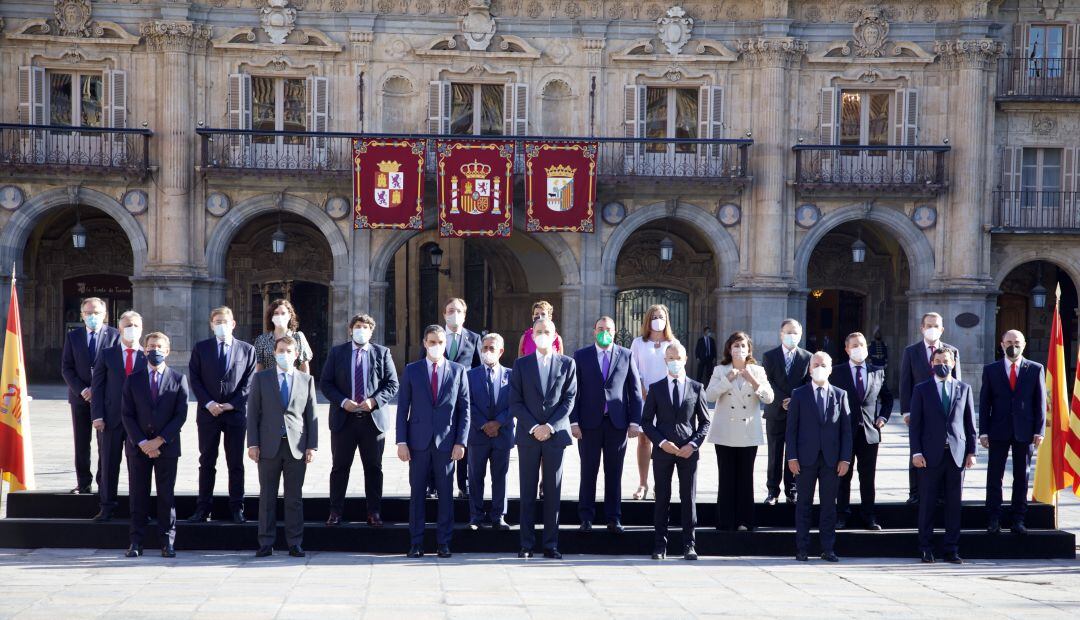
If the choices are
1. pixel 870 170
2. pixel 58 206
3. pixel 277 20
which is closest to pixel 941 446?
pixel 870 170

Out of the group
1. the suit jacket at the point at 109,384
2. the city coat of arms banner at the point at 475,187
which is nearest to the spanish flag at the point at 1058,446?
the suit jacket at the point at 109,384

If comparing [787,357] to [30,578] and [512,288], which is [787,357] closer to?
[30,578]

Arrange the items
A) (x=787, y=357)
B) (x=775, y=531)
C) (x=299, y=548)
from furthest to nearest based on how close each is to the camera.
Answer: (x=787, y=357)
(x=775, y=531)
(x=299, y=548)

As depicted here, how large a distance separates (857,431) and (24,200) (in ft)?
64.8

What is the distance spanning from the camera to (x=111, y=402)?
10.4 meters

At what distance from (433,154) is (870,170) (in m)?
9.30

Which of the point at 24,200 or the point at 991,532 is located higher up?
the point at 24,200

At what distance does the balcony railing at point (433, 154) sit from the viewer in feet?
83.0

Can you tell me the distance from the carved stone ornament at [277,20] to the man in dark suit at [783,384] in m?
16.7

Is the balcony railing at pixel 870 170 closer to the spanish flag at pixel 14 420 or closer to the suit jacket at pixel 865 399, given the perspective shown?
the suit jacket at pixel 865 399

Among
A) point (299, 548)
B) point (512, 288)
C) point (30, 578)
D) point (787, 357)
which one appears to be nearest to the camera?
point (30, 578)

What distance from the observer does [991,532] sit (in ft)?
35.3

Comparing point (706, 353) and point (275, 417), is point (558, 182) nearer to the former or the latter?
point (706, 353)

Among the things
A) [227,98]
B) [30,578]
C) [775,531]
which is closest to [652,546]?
[775,531]
